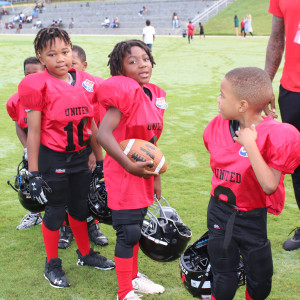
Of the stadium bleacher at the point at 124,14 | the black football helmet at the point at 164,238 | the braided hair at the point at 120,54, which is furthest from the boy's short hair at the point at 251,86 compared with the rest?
the stadium bleacher at the point at 124,14

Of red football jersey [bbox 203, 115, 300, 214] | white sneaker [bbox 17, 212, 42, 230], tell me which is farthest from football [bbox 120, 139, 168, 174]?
white sneaker [bbox 17, 212, 42, 230]

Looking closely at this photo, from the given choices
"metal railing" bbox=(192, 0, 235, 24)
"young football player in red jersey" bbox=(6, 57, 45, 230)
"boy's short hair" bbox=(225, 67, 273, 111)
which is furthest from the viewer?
"metal railing" bbox=(192, 0, 235, 24)

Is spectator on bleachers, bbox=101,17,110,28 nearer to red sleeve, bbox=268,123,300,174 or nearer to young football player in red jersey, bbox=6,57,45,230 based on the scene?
young football player in red jersey, bbox=6,57,45,230

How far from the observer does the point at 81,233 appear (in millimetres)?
3676

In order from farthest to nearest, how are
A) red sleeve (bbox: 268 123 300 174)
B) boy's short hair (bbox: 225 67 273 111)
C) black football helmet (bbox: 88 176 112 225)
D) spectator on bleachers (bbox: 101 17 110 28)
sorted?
spectator on bleachers (bbox: 101 17 110 28) < black football helmet (bbox: 88 176 112 225) < boy's short hair (bbox: 225 67 273 111) < red sleeve (bbox: 268 123 300 174)

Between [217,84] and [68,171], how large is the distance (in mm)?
10300

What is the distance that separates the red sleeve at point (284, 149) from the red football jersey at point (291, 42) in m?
1.28

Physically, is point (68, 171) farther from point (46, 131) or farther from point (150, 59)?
point (150, 59)

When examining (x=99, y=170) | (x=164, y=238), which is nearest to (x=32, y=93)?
(x=99, y=170)

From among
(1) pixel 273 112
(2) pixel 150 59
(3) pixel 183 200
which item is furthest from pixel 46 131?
(3) pixel 183 200

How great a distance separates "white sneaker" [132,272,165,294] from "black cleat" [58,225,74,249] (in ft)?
3.36

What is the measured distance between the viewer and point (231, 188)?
8.35 feet

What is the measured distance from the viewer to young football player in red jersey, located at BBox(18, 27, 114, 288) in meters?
3.21

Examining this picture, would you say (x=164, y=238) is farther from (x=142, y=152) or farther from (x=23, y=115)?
(x=23, y=115)
